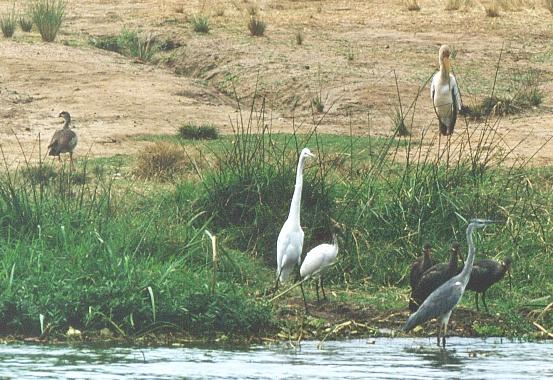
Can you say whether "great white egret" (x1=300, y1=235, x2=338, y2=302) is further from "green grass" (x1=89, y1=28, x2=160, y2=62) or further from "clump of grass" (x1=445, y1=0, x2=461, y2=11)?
"clump of grass" (x1=445, y1=0, x2=461, y2=11)

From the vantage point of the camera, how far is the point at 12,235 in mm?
12977

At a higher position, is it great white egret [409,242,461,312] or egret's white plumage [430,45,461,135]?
egret's white plumage [430,45,461,135]

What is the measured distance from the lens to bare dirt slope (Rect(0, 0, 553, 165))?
75.1 ft

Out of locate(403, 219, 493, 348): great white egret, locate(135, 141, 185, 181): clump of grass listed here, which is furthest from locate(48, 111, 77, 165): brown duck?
locate(403, 219, 493, 348): great white egret

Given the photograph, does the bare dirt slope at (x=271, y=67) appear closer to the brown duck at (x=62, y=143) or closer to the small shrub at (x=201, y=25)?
the small shrub at (x=201, y=25)

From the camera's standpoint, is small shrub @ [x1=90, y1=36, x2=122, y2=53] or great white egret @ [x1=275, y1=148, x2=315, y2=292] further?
small shrub @ [x1=90, y1=36, x2=122, y2=53]

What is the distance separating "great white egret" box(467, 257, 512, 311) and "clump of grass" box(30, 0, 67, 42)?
16724 millimetres

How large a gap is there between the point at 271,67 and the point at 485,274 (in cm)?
1448

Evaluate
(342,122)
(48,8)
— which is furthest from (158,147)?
(48,8)

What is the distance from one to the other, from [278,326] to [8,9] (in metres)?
21.5

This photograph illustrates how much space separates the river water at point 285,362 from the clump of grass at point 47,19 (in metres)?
17.5

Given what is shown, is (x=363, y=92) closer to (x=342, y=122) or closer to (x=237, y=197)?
(x=342, y=122)

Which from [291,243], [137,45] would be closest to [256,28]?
[137,45]

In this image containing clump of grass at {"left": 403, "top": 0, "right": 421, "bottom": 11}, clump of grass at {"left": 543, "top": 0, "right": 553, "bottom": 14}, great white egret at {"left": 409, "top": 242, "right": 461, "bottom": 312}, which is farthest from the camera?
clump of grass at {"left": 403, "top": 0, "right": 421, "bottom": 11}
